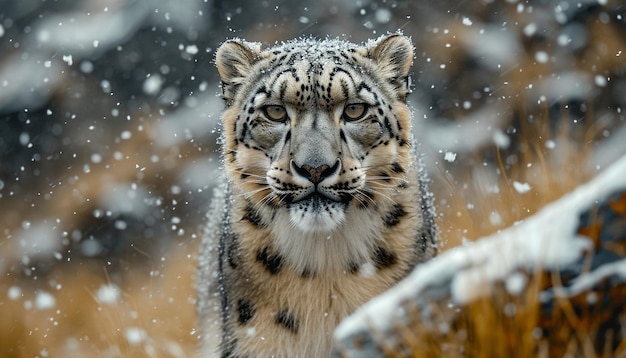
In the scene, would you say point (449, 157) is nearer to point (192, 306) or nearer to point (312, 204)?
point (192, 306)

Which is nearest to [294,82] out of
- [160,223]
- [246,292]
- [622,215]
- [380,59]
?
[380,59]

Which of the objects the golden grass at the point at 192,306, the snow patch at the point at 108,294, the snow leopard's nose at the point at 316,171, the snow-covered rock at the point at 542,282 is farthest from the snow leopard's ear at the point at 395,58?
the snow patch at the point at 108,294

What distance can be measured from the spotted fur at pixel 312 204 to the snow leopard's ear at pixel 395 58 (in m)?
0.08

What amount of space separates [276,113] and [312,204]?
53cm

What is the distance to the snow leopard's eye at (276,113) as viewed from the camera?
4133mm

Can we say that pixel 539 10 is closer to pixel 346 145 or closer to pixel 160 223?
pixel 160 223

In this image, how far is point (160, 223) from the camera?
9.14 meters

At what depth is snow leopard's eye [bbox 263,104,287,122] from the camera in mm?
4133

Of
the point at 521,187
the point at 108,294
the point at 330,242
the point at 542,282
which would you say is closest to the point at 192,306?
the point at 108,294

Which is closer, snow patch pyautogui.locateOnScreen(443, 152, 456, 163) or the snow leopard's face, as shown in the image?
the snow leopard's face

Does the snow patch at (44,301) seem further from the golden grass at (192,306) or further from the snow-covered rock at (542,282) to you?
the snow-covered rock at (542,282)

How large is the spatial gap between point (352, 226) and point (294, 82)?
73cm

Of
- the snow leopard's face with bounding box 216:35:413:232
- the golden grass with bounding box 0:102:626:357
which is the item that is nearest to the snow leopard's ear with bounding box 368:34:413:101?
the snow leopard's face with bounding box 216:35:413:232

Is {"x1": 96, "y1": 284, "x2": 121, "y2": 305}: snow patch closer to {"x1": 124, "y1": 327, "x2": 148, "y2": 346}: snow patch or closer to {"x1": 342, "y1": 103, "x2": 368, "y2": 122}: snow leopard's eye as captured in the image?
{"x1": 124, "y1": 327, "x2": 148, "y2": 346}: snow patch
